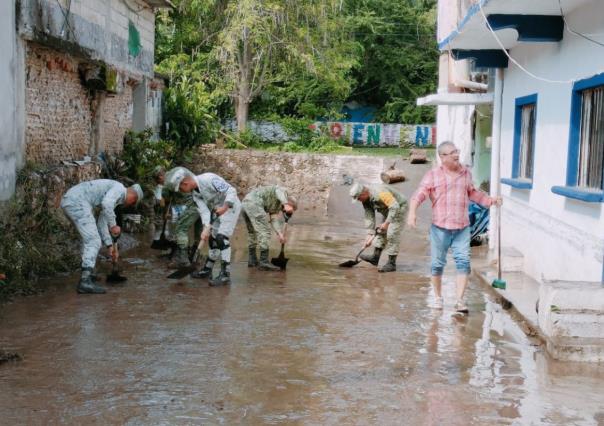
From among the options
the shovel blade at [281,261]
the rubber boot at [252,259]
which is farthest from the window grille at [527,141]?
the rubber boot at [252,259]

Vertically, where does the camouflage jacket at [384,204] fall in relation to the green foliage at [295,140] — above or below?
below

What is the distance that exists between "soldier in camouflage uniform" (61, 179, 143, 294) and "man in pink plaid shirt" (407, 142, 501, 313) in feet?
12.2

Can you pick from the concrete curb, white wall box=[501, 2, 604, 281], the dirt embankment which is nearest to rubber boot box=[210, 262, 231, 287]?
the concrete curb

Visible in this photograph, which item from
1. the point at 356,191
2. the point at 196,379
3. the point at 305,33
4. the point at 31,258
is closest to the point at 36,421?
the point at 196,379

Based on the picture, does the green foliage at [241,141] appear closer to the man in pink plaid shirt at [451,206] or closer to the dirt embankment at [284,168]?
the dirt embankment at [284,168]

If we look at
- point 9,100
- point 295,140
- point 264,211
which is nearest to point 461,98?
point 264,211

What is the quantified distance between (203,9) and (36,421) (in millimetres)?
21554

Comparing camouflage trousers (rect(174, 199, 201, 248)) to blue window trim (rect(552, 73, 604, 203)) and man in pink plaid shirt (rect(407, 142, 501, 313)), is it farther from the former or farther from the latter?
blue window trim (rect(552, 73, 604, 203))

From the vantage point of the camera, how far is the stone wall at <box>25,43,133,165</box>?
38.4 ft

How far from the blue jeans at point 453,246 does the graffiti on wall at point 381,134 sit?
2524cm

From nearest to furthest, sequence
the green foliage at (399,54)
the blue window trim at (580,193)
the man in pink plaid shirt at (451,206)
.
A: 1. the blue window trim at (580,193)
2. the man in pink plaid shirt at (451,206)
3. the green foliage at (399,54)

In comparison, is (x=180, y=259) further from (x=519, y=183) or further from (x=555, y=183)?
(x=555, y=183)

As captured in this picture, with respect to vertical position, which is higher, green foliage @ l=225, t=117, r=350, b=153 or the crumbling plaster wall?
the crumbling plaster wall

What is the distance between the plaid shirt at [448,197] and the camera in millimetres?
8273
